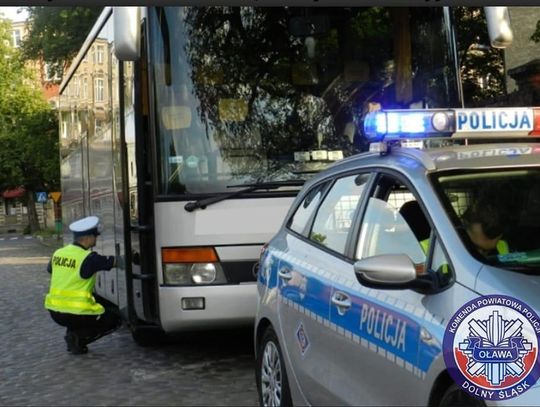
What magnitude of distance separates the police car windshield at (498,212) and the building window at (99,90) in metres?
6.39

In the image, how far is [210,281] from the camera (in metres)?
6.93

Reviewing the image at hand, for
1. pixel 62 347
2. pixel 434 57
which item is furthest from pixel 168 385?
pixel 434 57

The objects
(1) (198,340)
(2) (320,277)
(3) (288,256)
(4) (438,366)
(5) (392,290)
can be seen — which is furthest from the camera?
(1) (198,340)

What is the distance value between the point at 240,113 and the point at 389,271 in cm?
396

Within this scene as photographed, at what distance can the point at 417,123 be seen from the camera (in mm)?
3992

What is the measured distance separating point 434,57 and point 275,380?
3545mm

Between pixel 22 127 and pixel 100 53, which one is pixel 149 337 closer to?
pixel 100 53

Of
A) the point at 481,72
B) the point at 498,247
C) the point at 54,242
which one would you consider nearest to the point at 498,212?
the point at 498,247

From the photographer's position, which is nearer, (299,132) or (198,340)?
(299,132)

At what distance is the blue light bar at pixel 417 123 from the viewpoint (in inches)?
156

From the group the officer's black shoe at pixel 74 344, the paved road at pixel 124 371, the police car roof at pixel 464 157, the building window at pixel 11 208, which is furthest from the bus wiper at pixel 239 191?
the building window at pixel 11 208

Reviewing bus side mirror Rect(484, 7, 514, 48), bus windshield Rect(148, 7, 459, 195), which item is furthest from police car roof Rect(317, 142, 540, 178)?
bus windshield Rect(148, 7, 459, 195)

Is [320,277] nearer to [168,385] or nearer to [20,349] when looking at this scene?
A: [168,385]

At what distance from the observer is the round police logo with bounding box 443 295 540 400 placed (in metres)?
3.01
